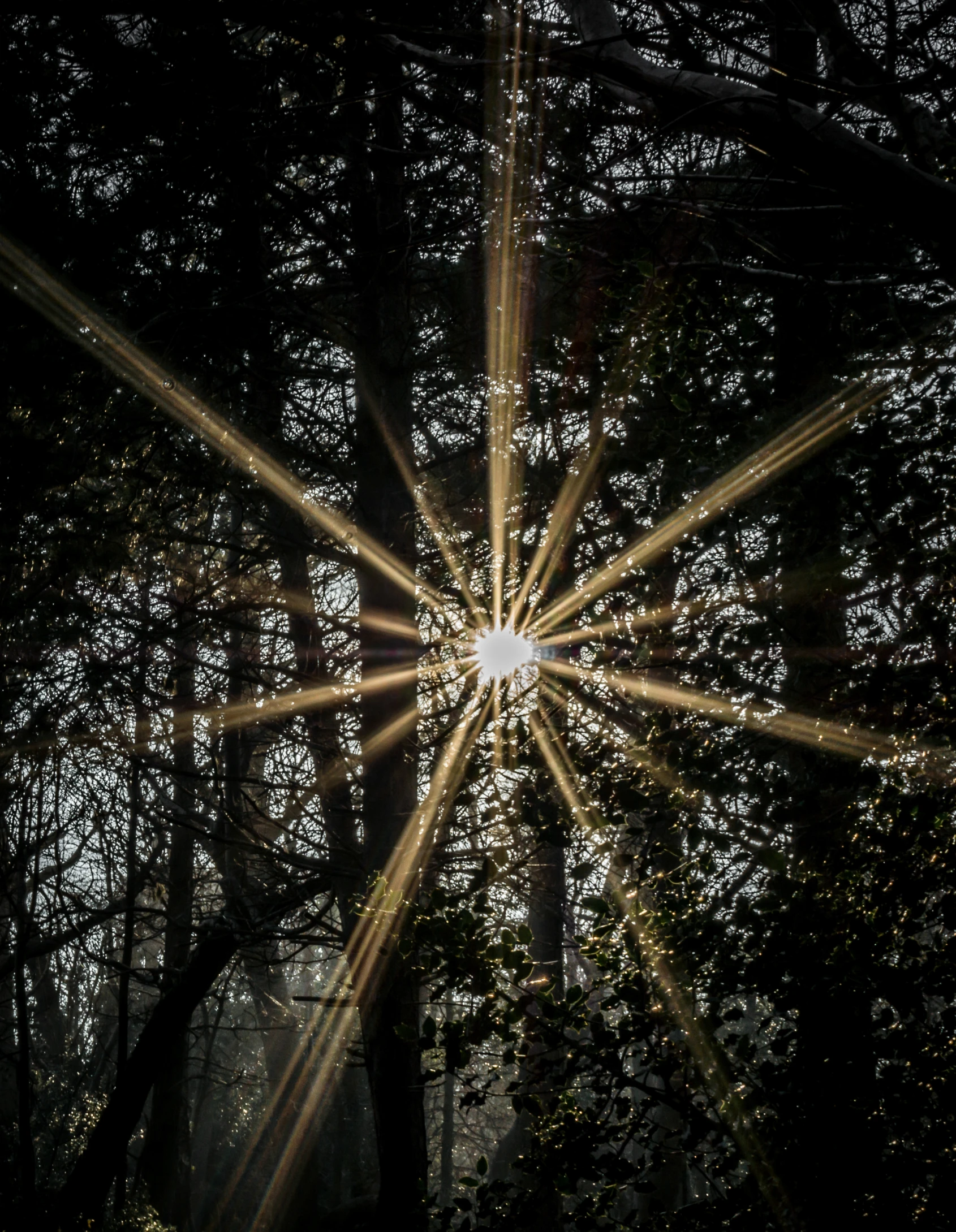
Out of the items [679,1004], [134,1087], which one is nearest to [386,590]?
[679,1004]

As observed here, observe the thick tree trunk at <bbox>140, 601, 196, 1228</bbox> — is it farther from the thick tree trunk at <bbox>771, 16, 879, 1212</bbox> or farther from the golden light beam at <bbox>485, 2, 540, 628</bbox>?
the thick tree trunk at <bbox>771, 16, 879, 1212</bbox>

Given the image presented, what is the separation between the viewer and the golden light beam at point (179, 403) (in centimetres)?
498

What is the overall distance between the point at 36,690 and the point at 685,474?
4.35 metres

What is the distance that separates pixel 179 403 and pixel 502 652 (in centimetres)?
306

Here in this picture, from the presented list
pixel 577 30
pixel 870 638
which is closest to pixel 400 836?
pixel 870 638

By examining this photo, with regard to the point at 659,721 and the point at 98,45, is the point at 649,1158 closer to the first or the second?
the point at 659,721

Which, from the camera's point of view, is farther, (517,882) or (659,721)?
(517,882)

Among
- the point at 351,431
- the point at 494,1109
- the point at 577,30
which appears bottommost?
the point at 494,1109

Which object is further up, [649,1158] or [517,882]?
[517,882]

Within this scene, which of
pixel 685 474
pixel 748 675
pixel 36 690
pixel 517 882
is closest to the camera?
pixel 748 675

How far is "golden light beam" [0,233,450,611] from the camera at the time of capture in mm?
4980

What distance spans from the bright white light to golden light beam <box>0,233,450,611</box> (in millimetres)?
473

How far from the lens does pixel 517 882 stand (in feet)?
23.1

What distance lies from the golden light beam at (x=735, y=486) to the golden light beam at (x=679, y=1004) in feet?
1.82
